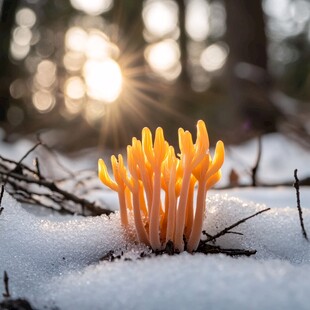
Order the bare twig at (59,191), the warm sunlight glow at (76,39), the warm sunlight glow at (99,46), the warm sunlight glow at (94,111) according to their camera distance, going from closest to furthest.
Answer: the bare twig at (59,191) < the warm sunlight glow at (94,111) < the warm sunlight glow at (99,46) < the warm sunlight glow at (76,39)

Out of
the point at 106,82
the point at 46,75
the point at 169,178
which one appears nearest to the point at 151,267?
the point at 169,178

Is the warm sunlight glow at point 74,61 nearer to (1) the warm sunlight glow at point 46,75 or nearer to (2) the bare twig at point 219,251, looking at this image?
(1) the warm sunlight glow at point 46,75

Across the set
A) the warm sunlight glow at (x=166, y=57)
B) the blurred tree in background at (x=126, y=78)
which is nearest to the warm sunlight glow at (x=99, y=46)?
the blurred tree in background at (x=126, y=78)

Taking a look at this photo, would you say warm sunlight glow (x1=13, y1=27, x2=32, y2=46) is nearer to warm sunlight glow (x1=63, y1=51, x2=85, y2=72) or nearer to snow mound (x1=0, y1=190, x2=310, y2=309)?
warm sunlight glow (x1=63, y1=51, x2=85, y2=72)

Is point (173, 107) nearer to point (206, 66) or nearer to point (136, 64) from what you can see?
point (136, 64)

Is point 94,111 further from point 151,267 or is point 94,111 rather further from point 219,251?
point 151,267

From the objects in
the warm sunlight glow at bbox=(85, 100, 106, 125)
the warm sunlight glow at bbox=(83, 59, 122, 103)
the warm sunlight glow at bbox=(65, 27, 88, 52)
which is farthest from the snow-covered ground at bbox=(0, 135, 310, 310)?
the warm sunlight glow at bbox=(65, 27, 88, 52)
